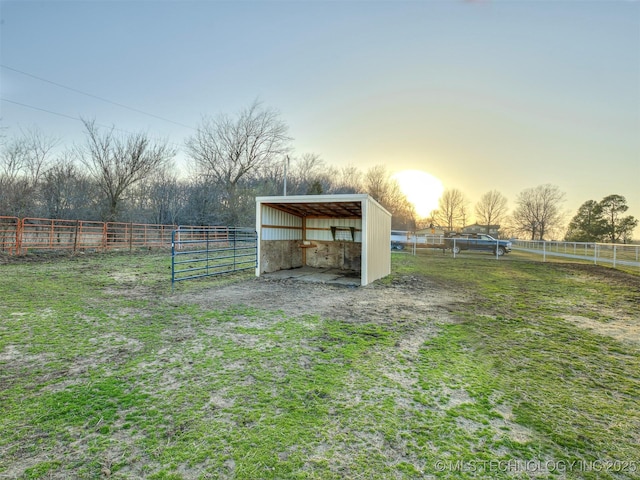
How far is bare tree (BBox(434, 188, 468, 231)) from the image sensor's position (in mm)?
50562

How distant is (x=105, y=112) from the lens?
59.7 feet

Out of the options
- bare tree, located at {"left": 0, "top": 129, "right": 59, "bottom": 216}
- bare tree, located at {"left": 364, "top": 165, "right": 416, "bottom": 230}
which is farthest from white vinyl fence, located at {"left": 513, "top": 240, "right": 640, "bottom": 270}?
bare tree, located at {"left": 0, "top": 129, "right": 59, "bottom": 216}

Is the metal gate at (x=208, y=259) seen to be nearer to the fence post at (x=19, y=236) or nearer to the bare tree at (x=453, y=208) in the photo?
the fence post at (x=19, y=236)

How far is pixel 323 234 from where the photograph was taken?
1149cm

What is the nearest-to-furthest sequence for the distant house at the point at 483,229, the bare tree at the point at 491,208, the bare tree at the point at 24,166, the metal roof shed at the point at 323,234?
the metal roof shed at the point at 323,234
the bare tree at the point at 24,166
the distant house at the point at 483,229
the bare tree at the point at 491,208

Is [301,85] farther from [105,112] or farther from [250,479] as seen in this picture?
[250,479]

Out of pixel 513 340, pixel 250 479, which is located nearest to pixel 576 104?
pixel 513 340

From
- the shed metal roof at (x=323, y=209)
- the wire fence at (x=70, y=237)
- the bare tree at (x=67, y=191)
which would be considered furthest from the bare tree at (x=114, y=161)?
the shed metal roof at (x=323, y=209)

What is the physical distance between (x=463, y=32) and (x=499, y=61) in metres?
2.11

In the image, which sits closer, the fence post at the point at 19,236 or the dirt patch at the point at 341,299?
the dirt patch at the point at 341,299

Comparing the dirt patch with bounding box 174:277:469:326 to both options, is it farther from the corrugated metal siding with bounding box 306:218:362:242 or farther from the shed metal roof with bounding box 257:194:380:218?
the corrugated metal siding with bounding box 306:218:362:242

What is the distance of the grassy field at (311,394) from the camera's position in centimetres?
172

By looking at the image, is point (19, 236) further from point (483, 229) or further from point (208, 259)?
point (483, 229)

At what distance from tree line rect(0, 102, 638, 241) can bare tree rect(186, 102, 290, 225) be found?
85mm
